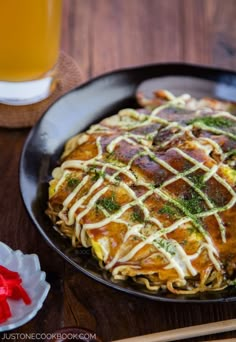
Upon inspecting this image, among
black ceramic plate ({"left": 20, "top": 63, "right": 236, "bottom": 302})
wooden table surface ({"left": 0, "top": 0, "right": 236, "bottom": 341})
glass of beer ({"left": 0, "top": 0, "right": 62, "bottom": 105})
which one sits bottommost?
wooden table surface ({"left": 0, "top": 0, "right": 236, "bottom": 341})

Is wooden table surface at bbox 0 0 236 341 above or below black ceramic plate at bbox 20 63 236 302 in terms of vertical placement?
below

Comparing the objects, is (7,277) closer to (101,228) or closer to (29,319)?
(29,319)

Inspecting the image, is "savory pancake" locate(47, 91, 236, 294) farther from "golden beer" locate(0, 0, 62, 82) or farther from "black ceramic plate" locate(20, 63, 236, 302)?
"golden beer" locate(0, 0, 62, 82)

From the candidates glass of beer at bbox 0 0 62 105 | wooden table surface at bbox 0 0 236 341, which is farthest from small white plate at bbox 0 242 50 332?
glass of beer at bbox 0 0 62 105

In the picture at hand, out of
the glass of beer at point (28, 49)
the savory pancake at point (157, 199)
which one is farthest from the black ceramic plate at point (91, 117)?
the glass of beer at point (28, 49)

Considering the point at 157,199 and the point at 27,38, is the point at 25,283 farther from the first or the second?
the point at 27,38

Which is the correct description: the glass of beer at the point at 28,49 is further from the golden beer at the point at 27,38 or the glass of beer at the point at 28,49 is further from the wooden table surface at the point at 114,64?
the wooden table surface at the point at 114,64

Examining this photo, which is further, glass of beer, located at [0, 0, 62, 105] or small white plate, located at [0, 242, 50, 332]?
glass of beer, located at [0, 0, 62, 105]
